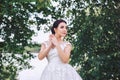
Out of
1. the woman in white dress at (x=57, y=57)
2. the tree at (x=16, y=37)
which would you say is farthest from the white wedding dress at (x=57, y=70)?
the tree at (x=16, y=37)

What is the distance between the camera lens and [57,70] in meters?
5.88

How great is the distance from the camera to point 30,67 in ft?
66.0

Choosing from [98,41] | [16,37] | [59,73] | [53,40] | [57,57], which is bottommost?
[59,73]

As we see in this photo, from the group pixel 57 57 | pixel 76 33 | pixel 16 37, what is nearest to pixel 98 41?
pixel 76 33

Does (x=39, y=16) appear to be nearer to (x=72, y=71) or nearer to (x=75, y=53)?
(x=75, y=53)

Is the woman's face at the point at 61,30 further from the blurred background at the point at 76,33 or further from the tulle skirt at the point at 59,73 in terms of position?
the blurred background at the point at 76,33

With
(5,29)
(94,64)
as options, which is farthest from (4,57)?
(94,64)

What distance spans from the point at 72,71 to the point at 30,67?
14.4 meters

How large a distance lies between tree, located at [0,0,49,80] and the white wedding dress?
1257 centimetres

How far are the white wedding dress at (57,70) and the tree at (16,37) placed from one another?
12.6 m

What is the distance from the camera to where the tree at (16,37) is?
18.8m

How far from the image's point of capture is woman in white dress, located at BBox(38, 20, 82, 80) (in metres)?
5.80

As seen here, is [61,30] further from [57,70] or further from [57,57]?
[57,70]

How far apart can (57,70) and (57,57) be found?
0.21 m
